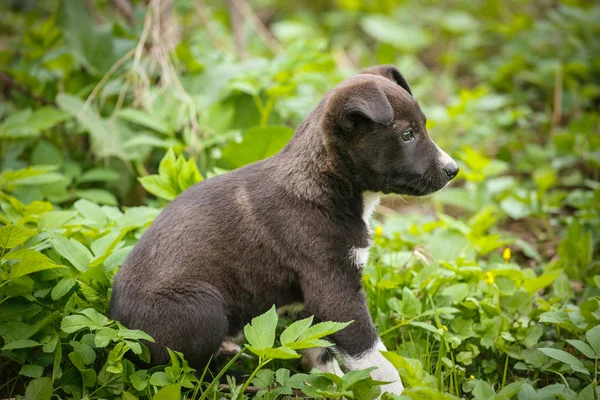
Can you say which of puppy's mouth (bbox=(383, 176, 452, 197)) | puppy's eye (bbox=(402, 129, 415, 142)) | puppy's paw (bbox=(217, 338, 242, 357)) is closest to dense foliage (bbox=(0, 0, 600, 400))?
puppy's paw (bbox=(217, 338, 242, 357))

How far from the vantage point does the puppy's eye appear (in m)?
3.47

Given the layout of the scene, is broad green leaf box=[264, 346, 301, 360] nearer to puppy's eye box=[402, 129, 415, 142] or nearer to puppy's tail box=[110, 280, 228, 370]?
puppy's tail box=[110, 280, 228, 370]

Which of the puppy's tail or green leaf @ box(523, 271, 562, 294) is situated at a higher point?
the puppy's tail

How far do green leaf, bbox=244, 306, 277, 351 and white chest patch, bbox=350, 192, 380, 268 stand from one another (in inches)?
26.2

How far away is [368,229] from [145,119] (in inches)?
92.3

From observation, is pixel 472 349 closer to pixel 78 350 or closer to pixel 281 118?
pixel 78 350

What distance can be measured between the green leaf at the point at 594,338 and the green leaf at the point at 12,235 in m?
2.94

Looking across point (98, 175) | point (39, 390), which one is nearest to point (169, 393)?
point (39, 390)

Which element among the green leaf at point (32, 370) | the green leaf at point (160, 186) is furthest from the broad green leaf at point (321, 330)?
the green leaf at point (160, 186)

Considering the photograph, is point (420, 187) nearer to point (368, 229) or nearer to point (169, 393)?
point (368, 229)

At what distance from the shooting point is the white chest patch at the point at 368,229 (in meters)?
3.43

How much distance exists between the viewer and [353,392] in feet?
10.1

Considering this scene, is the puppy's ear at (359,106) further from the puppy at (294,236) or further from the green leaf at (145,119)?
the green leaf at (145,119)

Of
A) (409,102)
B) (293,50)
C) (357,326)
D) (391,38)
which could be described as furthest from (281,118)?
(391,38)
